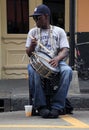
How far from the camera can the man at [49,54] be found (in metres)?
7.07

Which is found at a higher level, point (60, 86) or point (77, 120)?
point (60, 86)

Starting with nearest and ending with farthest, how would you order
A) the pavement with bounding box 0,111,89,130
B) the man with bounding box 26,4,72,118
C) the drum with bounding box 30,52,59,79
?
1. the pavement with bounding box 0,111,89,130
2. the drum with bounding box 30,52,59,79
3. the man with bounding box 26,4,72,118

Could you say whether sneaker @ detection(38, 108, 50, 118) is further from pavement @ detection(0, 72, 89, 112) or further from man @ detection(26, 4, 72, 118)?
pavement @ detection(0, 72, 89, 112)

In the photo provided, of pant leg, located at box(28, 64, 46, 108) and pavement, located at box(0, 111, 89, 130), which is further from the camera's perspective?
pant leg, located at box(28, 64, 46, 108)

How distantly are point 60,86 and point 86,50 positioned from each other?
3.43 m

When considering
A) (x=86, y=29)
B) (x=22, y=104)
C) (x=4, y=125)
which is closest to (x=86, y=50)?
(x=86, y=29)

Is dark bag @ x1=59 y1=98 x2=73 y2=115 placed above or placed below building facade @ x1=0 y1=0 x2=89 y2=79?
below

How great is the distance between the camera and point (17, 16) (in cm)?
1121

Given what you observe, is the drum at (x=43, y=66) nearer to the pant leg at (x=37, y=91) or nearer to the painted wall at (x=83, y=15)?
the pant leg at (x=37, y=91)

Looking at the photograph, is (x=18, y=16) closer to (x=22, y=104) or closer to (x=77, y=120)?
(x=22, y=104)

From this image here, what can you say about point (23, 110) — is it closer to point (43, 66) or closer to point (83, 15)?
point (43, 66)

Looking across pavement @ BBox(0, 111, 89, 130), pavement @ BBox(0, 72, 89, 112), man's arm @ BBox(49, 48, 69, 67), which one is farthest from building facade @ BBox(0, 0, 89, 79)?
man's arm @ BBox(49, 48, 69, 67)

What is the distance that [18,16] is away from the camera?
36.8 feet

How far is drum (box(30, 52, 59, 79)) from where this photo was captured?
6938 mm
